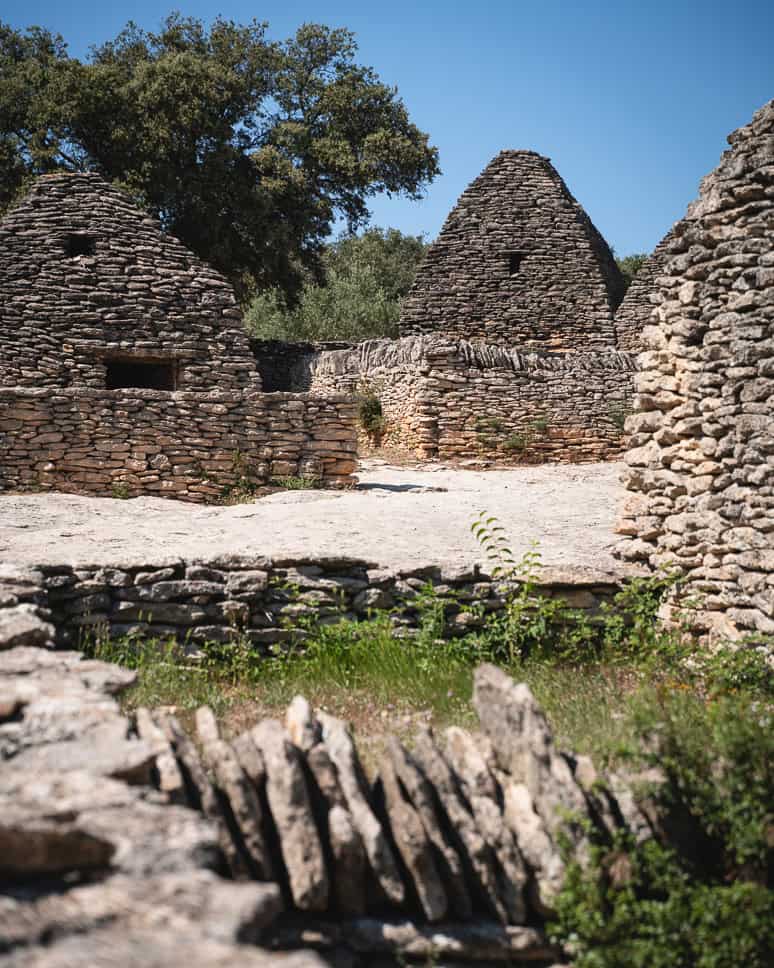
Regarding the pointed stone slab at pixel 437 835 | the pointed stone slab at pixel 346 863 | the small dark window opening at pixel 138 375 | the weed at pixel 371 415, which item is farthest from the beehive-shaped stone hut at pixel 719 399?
the small dark window opening at pixel 138 375

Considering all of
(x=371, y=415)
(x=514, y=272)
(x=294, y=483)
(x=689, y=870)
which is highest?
(x=514, y=272)

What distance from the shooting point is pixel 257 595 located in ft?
18.6

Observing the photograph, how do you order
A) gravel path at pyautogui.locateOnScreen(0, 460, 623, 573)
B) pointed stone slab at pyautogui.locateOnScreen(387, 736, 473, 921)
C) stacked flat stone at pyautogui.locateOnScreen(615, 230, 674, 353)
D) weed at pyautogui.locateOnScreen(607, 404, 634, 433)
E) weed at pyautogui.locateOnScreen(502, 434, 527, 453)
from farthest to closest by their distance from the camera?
stacked flat stone at pyautogui.locateOnScreen(615, 230, 674, 353), weed at pyautogui.locateOnScreen(607, 404, 634, 433), weed at pyautogui.locateOnScreen(502, 434, 527, 453), gravel path at pyautogui.locateOnScreen(0, 460, 623, 573), pointed stone slab at pyautogui.locateOnScreen(387, 736, 473, 921)

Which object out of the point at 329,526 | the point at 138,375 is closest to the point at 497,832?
the point at 329,526

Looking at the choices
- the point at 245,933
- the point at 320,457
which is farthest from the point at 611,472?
the point at 245,933

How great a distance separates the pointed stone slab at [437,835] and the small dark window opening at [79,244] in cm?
1393

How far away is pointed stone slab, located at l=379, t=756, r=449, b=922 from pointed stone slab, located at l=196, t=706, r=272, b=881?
480 mm

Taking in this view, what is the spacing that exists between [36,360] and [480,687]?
12835 millimetres

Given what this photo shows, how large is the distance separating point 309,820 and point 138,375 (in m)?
14.5

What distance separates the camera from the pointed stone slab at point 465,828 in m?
3.12

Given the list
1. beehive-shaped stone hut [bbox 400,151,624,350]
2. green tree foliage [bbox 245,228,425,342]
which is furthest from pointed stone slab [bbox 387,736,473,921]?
green tree foliage [bbox 245,228,425,342]

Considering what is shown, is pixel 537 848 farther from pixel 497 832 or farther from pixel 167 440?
pixel 167 440

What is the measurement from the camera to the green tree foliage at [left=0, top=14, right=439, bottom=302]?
2033cm

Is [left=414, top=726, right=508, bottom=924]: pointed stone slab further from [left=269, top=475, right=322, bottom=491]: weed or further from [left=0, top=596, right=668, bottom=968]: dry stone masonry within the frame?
[left=269, top=475, right=322, bottom=491]: weed
